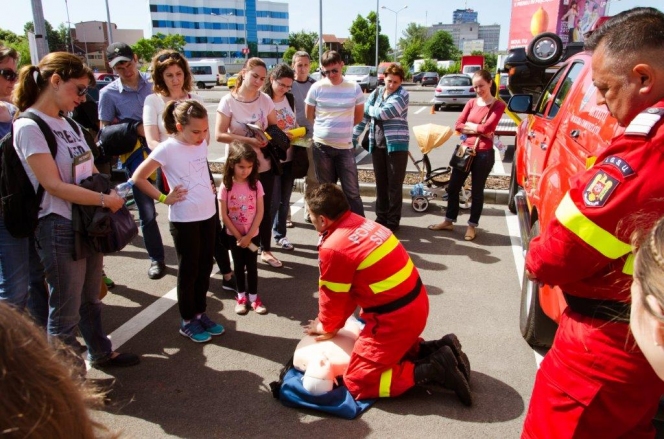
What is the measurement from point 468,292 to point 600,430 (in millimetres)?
2846

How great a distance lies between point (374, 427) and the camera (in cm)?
278

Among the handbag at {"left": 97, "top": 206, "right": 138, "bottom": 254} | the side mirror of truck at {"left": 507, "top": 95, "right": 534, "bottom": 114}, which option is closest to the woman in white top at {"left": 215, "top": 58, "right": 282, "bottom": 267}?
the handbag at {"left": 97, "top": 206, "right": 138, "bottom": 254}

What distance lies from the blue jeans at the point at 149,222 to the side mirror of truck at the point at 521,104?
363cm

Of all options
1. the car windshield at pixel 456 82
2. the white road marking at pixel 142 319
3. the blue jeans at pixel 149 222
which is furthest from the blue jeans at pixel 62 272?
the car windshield at pixel 456 82

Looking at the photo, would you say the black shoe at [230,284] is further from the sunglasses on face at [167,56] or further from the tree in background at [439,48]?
the tree in background at [439,48]

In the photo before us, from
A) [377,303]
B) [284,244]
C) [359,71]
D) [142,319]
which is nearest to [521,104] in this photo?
[284,244]

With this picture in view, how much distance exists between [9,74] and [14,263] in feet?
4.13

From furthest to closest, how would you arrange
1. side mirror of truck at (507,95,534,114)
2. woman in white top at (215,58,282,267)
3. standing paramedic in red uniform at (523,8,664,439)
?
side mirror of truck at (507,95,534,114) < woman in white top at (215,58,282,267) < standing paramedic in red uniform at (523,8,664,439)

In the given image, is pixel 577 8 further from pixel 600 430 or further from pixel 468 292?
pixel 600 430

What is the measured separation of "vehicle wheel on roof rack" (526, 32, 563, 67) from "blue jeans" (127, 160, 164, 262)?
5079mm

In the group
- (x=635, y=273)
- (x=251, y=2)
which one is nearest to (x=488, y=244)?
(x=635, y=273)

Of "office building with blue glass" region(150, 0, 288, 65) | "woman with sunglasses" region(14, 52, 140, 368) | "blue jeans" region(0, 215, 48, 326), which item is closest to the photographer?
"woman with sunglasses" region(14, 52, 140, 368)

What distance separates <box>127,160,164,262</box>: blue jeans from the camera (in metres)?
4.73

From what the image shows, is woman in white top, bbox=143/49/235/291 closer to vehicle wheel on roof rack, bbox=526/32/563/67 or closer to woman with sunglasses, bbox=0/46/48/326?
woman with sunglasses, bbox=0/46/48/326
